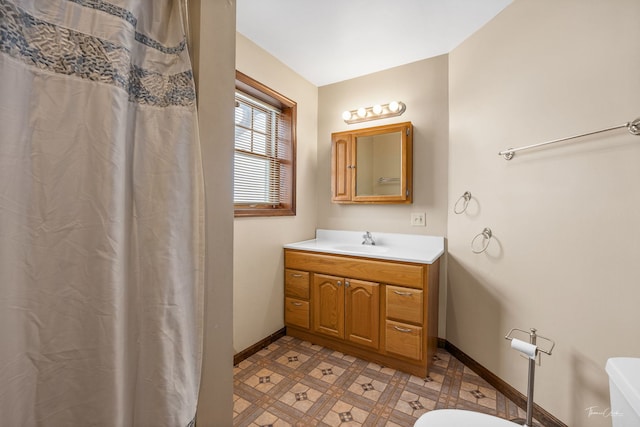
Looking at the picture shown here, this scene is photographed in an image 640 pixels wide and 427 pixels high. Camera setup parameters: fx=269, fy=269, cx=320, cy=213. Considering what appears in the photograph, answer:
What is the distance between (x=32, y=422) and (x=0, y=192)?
1.57 ft

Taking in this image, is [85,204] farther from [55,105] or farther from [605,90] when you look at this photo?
[605,90]

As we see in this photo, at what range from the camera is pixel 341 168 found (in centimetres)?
258

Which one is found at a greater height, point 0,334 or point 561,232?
point 561,232

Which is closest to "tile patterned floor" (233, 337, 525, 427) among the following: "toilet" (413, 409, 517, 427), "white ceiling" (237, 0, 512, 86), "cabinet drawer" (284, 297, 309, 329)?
"cabinet drawer" (284, 297, 309, 329)

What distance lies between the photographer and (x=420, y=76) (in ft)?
7.67

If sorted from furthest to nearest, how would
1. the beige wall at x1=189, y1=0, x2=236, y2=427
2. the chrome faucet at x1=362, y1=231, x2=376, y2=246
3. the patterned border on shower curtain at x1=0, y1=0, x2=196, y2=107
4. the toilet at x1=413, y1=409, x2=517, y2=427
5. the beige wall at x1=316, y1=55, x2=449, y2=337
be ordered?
1. the chrome faucet at x1=362, y1=231, x2=376, y2=246
2. the beige wall at x1=316, y1=55, x2=449, y2=337
3. the toilet at x1=413, y1=409, x2=517, y2=427
4. the beige wall at x1=189, y1=0, x2=236, y2=427
5. the patterned border on shower curtain at x1=0, y1=0, x2=196, y2=107

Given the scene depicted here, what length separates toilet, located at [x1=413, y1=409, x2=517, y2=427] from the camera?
1108 millimetres

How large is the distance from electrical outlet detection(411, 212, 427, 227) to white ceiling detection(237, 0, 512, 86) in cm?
134

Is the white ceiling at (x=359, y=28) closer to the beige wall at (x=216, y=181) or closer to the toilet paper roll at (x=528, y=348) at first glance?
the beige wall at (x=216, y=181)

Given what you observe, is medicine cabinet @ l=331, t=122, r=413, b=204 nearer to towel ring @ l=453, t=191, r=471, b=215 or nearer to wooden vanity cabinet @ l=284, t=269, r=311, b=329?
towel ring @ l=453, t=191, r=471, b=215

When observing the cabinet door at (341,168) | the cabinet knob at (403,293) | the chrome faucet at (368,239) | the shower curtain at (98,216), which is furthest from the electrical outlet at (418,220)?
the shower curtain at (98,216)

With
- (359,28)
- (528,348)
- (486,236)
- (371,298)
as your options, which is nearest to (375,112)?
(359,28)

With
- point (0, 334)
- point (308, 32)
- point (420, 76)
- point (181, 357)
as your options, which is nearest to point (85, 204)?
point (0, 334)

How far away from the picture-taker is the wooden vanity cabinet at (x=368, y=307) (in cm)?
184
